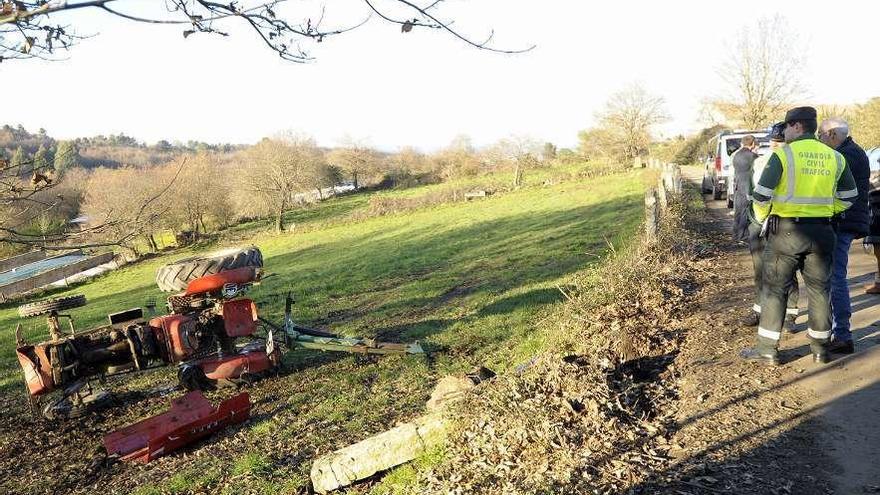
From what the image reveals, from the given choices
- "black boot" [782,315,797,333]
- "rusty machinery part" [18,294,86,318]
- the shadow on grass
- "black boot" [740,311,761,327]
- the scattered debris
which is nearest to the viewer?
the scattered debris

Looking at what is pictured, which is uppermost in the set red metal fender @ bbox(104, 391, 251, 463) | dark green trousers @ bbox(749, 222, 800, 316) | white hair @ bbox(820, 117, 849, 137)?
white hair @ bbox(820, 117, 849, 137)

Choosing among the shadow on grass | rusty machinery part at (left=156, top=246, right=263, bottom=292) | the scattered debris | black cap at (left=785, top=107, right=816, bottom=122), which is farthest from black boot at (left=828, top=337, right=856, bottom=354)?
rusty machinery part at (left=156, top=246, right=263, bottom=292)

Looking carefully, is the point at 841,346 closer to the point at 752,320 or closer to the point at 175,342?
the point at 752,320

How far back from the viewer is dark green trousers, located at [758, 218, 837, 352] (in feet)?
14.4

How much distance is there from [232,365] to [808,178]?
608 cm

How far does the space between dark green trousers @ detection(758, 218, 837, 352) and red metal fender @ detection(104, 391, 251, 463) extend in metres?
5.07

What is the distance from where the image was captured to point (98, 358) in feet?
20.4

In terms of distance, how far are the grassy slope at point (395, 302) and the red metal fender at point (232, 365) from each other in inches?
14.2

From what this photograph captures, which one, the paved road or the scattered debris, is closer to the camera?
the paved road

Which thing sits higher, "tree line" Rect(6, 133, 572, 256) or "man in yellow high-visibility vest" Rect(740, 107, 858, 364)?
"tree line" Rect(6, 133, 572, 256)

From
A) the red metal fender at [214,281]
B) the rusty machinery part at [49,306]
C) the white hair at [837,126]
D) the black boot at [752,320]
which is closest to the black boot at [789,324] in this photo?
the black boot at [752,320]

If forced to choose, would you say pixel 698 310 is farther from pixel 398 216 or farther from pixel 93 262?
pixel 93 262

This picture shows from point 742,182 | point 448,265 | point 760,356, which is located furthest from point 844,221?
point 448,265

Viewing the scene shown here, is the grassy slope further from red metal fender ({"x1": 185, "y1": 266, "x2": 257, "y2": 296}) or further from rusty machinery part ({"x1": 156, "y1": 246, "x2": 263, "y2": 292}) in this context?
rusty machinery part ({"x1": 156, "y1": 246, "x2": 263, "y2": 292})
